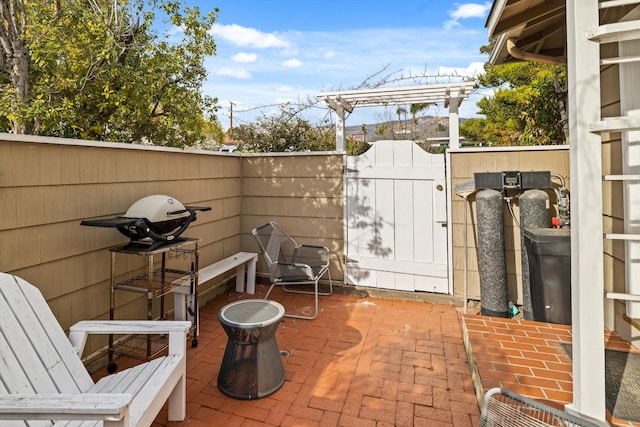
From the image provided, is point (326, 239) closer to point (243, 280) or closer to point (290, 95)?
point (243, 280)

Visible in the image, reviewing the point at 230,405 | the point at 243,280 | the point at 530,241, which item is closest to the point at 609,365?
the point at 530,241

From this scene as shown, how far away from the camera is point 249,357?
2287mm

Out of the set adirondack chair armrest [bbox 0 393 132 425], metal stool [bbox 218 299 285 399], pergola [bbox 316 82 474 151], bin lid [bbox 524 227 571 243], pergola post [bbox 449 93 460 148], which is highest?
pergola [bbox 316 82 474 151]

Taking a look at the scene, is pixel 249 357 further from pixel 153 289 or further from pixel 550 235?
pixel 550 235

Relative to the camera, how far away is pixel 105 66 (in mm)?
4996

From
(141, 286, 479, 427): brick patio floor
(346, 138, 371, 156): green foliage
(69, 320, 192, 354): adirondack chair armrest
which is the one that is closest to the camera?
(69, 320, 192, 354): adirondack chair armrest

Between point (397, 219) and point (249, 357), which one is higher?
point (397, 219)

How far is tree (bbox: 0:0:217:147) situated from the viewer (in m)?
4.53

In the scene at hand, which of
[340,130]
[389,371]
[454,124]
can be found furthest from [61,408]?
[454,124]

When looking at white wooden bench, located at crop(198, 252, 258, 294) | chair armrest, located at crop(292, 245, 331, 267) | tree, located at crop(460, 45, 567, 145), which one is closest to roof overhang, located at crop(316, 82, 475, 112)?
chair armrest, located at crop(292, 245, 331, 267)

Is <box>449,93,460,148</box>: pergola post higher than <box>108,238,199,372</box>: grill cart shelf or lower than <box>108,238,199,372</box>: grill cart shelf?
higher

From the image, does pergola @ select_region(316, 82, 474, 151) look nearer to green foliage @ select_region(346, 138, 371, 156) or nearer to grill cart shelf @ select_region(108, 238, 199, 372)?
grill cart shelf @ select_region(108, 238, 199, 372)

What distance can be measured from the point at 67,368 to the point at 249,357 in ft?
3.19

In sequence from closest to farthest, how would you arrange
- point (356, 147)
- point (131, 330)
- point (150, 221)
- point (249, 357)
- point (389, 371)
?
point (131, 330), point (249, 357), point (150, 221), point (389, 371), point (356, 147)
